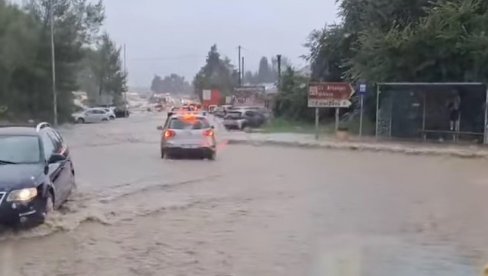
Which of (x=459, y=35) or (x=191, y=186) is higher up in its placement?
(x=459, y=35)

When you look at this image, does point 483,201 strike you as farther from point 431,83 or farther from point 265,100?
point 265,100

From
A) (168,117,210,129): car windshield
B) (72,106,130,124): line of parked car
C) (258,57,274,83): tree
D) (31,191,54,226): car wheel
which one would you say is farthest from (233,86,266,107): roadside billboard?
(258,57,274,83): tree

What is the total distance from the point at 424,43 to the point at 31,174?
2482 centimetres

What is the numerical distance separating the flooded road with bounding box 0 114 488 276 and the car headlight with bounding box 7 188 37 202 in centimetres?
55

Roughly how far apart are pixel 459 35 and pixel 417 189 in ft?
54.1

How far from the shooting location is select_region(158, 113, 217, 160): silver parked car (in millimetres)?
22125

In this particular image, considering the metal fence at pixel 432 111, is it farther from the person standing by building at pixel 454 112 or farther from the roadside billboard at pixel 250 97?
the roadside billboard at pixel 250 97

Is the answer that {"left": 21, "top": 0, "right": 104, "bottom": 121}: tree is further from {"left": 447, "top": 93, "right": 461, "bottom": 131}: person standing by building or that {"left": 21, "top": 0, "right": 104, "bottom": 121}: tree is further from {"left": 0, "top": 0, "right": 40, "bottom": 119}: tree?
{"left": 447, "top": 93, "right": 461, "bottom": 131}: person standing by building

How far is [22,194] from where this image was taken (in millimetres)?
9062

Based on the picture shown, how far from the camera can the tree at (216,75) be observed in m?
120

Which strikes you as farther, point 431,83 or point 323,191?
point 431,83

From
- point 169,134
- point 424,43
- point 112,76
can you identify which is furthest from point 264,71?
point 169,134

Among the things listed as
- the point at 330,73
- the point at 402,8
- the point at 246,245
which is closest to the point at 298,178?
the point at 246,245

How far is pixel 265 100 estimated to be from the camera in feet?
225
